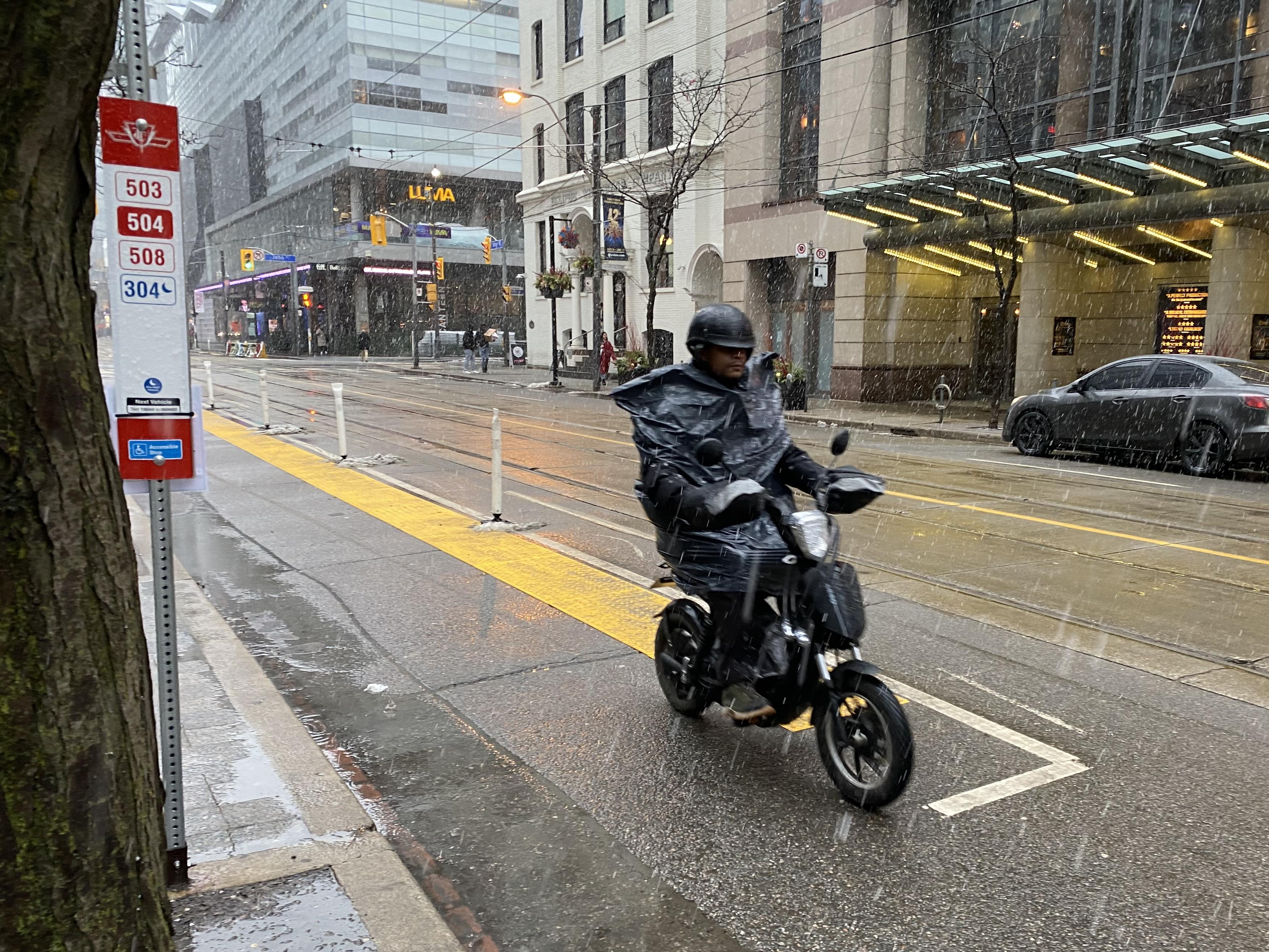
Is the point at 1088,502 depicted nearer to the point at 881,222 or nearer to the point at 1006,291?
the point at 1006,291

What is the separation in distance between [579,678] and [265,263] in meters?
76.6

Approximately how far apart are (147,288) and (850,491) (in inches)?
101

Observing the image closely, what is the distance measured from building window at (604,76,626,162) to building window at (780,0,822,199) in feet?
30.5

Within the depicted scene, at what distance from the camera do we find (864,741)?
12.3ft

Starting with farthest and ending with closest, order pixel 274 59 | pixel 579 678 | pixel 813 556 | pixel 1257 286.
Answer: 1. pixel 274 59
2. pixel 1257 286
3. pixel 579 678
4. pixel 813 556

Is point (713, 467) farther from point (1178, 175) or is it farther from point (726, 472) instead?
point (1178, 175)

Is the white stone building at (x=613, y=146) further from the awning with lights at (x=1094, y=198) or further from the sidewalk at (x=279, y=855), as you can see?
the sidewalk at (x=279, y=855)

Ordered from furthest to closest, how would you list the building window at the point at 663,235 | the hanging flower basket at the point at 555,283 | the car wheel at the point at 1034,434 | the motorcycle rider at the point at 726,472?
the hanging flower basket at the point at 555,283 < the building window at the point at 663,235 < the car wheel at the point at 1034,434 < the motorcycle rider at the point at 726,472

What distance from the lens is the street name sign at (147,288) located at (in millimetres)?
2914

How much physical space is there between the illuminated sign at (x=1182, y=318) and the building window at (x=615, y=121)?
Answer: 67.1 feet

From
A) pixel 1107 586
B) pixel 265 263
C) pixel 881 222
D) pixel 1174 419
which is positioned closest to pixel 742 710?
pixel 1107 586

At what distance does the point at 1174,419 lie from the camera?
13203mm

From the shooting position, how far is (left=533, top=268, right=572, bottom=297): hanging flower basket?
3578cm

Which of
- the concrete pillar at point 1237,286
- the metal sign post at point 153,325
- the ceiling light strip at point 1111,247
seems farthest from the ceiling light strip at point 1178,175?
the metal sign post at point 153,325
